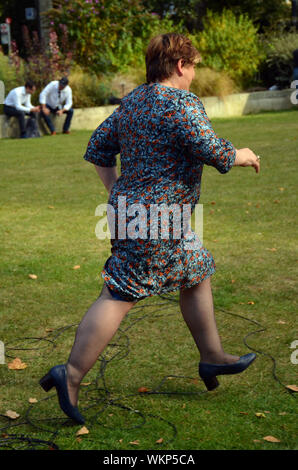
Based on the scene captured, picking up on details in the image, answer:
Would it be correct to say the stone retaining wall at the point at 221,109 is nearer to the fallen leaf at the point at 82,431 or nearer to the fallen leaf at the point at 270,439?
the fallen leaf at the point at 82,431

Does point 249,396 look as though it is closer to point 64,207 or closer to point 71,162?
point 64,207

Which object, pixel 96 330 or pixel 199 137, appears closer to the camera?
pixel 199 137

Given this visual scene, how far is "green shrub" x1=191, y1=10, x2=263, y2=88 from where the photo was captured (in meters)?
22.6

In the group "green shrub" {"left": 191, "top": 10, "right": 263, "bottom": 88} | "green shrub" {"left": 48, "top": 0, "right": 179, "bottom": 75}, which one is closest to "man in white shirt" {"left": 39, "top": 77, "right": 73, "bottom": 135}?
"green shrub" {"left": 48, "top": 0, "right": 179, "bottom": 75}

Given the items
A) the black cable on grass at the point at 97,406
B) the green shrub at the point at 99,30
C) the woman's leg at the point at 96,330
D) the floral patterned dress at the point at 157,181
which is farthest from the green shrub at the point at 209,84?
the woman's leg at the point at 96,330

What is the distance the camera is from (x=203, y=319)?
333cm

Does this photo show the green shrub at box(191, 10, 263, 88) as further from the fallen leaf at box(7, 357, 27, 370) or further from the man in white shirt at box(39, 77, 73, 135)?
the fallen leaf at box(7, 357, 27, 370)

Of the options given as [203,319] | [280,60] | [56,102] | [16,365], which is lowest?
[280,60]

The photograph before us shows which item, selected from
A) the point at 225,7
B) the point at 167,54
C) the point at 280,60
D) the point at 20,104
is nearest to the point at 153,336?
the point at 167,54

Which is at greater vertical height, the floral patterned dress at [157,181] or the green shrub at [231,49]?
the floral patterned dress at [157,181]

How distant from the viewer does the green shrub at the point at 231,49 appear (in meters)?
22.6

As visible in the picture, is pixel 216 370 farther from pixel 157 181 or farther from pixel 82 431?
pixel 157 181

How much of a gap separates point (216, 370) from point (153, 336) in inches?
34.4
